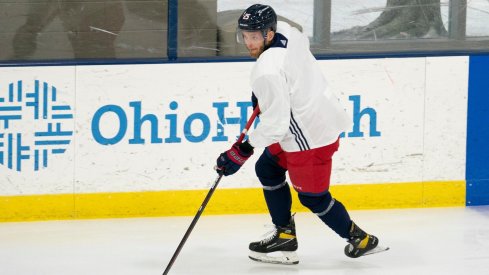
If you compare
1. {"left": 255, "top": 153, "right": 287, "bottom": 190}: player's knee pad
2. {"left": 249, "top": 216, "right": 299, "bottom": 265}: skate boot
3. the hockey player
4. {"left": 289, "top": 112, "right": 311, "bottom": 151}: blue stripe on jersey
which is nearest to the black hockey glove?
the hockey player

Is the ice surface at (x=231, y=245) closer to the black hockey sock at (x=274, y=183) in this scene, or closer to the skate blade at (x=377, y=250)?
the skate blade at (x=377, y=250)

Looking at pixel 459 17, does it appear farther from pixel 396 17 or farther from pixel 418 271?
pixel 418 271

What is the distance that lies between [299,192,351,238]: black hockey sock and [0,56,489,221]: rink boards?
1048 millimetres

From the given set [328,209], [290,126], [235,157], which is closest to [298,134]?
[290,126]

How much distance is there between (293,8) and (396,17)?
0.57 metres

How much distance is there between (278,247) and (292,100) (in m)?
0.77

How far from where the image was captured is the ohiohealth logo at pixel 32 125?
5.81 m

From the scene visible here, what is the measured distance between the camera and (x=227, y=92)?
604 centimetres

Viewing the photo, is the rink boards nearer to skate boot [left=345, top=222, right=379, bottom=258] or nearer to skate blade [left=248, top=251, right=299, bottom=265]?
skate blade [left=248, top=251, right=299, bottom=265]

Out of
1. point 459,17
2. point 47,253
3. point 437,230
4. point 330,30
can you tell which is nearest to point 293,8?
point 330,30

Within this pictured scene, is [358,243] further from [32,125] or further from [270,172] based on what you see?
[32,125]

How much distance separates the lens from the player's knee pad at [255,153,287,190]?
5.16 metres

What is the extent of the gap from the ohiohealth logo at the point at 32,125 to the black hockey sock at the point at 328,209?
1.45 m

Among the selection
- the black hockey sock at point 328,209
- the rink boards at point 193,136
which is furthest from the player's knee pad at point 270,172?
the rink boards at point 193,136
